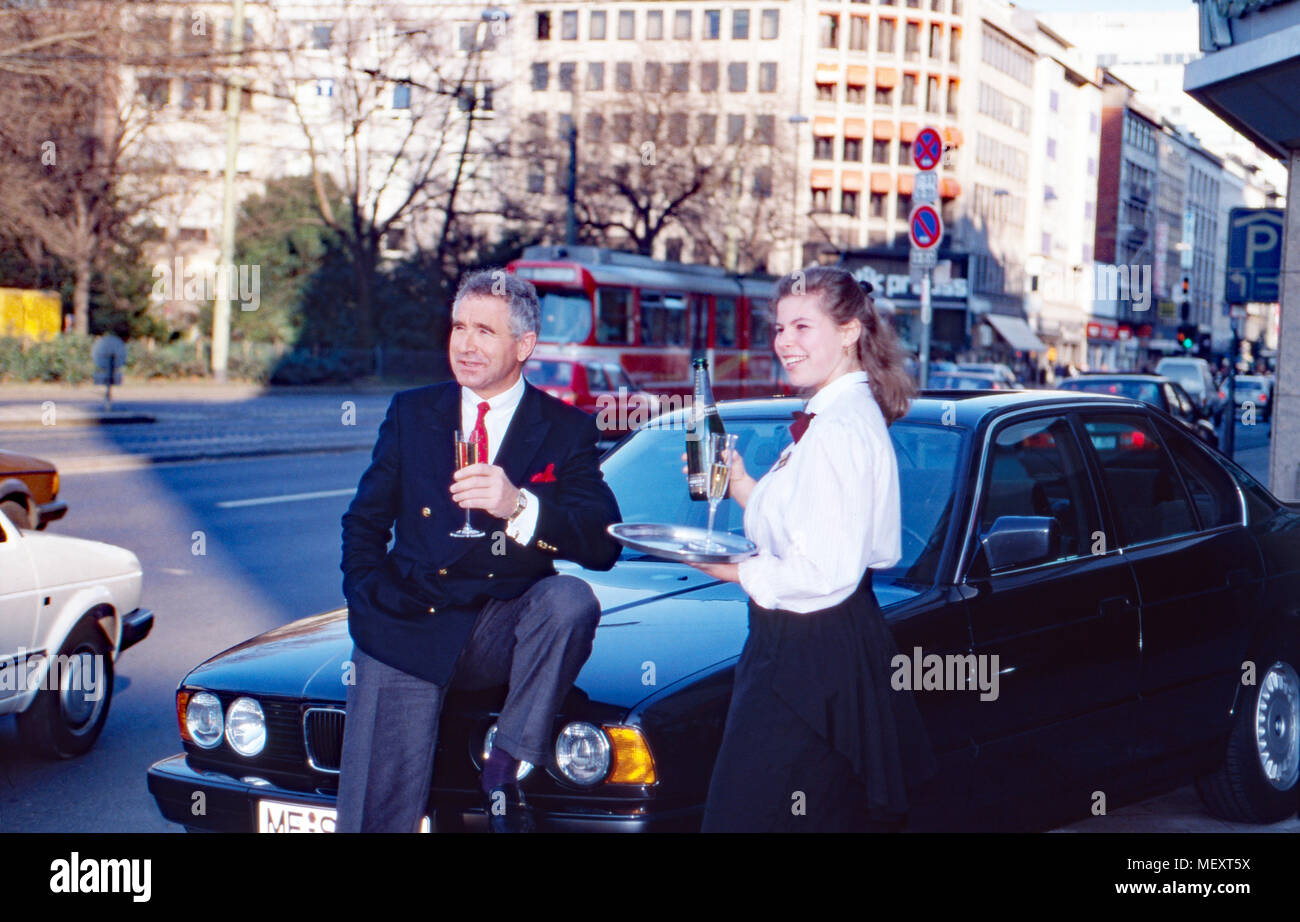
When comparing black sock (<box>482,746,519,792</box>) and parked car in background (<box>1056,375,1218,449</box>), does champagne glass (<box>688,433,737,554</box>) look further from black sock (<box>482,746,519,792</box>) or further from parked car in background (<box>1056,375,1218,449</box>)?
parked car in background (<box>1056,375,1218,449</box>)

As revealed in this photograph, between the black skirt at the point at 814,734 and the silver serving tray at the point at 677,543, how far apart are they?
0.14 metres

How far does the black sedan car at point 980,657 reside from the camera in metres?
3.92

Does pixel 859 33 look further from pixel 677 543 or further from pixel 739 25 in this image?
pixel 677 543

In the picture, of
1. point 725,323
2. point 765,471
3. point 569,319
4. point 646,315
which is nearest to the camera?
point 765,471

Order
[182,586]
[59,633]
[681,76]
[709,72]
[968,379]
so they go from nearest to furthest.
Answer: [59,633], [182,586], [968,379], [681,76], [709,72]

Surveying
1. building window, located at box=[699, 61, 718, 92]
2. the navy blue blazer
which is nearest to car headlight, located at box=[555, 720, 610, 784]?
the navy blue blazer

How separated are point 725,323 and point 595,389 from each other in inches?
394

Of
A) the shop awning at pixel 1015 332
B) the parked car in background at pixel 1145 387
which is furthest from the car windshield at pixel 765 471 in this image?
the shop awning at pixel 1015 332

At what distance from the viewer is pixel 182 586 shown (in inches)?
424

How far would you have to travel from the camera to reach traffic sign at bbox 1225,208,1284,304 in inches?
592

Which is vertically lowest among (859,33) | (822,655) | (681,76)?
(822,655)

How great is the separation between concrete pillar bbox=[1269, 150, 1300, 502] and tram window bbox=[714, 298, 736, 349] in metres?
23.3

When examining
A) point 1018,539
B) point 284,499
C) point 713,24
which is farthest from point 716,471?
point 713,24
